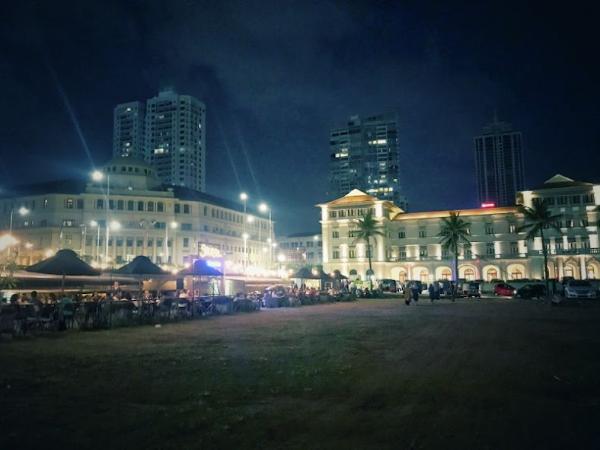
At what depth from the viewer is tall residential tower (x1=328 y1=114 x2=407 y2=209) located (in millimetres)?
161125

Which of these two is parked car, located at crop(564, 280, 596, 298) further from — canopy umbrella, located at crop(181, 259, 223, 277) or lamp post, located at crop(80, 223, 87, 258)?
Result: lamp post, located at crop(80, 223, 87, 258)

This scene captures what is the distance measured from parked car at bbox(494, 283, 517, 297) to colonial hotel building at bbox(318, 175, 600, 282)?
873 inches

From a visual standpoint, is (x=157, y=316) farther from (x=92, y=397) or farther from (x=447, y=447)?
(x=447, y=447)

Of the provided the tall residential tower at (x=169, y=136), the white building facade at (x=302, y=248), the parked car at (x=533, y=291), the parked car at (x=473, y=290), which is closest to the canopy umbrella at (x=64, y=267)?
the parked car at (x=533, y=291)

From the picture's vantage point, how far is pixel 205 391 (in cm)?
801

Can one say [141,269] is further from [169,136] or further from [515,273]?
[169,136]

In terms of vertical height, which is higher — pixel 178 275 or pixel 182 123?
pixel 182 123

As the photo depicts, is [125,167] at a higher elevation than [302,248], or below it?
higher

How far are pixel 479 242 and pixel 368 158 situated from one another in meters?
83.5

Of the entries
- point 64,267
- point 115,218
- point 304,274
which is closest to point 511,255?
point 304,274

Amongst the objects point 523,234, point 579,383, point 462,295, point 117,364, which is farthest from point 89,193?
point 579,383

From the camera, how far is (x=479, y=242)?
84188 millimetres

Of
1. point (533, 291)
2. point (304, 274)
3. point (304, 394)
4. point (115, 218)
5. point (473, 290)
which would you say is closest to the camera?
point (304, 394)

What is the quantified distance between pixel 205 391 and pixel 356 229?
272 ft
